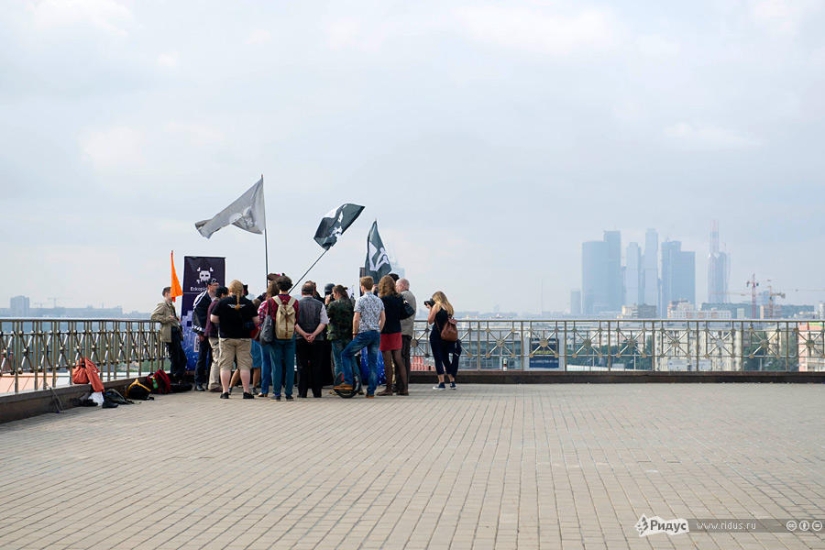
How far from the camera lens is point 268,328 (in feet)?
58.1

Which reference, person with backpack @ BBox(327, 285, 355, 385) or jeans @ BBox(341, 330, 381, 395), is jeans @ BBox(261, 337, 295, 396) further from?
person with backpack @ BBox(327, 285, 355, 385)

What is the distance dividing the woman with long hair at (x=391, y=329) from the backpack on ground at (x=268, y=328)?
207 centimetres

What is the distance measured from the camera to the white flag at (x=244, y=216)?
22.8 metres

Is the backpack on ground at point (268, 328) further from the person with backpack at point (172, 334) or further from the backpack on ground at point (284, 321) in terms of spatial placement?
the person with backpack at point (172, 334)

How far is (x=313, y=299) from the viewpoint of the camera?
1823 cm

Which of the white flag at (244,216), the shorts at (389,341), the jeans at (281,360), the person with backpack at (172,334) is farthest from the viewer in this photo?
the white flag at (244,216)

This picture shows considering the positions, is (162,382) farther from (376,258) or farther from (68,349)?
(376,258)

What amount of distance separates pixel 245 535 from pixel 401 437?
18.4 feet

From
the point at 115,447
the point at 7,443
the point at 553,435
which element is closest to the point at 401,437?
the point at 553,435

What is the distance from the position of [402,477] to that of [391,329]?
31.8 feet

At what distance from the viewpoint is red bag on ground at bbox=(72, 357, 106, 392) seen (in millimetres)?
16547

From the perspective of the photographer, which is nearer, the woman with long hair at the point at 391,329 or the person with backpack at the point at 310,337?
the person with backpack at the point at 310,337

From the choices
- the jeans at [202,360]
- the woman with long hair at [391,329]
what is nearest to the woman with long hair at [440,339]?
the woman with long hair at [391,329]

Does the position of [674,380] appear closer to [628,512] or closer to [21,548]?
[628,512]
